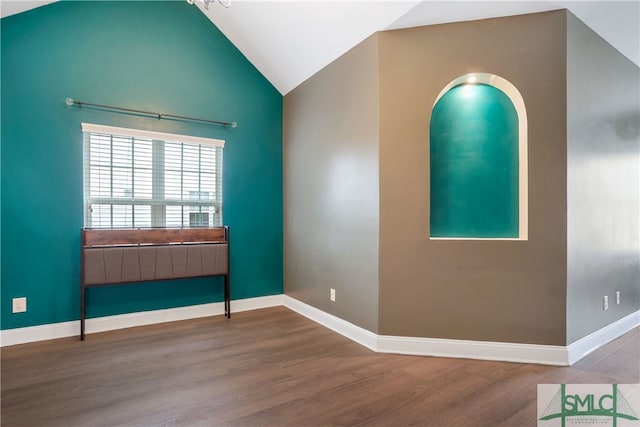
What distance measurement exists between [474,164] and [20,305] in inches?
156

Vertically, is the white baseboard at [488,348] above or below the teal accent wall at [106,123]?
below

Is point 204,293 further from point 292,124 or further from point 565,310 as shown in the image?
point 565,310

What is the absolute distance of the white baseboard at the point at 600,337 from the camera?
94.5 inches

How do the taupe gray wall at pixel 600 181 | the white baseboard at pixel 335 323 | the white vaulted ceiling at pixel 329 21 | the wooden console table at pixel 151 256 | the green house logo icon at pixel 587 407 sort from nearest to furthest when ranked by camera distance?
the green house logo icon at pixel 587 407, the white vaulted ceiling at pixel 329 21, the taupe gray wall at pixel 600 181, the white baseboard at pixel 335 323, the wooden console table at pixel 151 256

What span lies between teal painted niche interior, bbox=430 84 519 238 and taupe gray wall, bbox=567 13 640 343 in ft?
1.25

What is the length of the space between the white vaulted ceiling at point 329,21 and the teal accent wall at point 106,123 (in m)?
0.20

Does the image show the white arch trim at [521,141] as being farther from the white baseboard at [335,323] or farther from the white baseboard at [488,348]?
the white baseboard at [335,323]

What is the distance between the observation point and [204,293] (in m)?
3.56

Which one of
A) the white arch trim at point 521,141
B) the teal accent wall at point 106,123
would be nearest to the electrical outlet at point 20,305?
the teal accent wall at point 106,123

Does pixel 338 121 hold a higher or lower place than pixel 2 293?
higher

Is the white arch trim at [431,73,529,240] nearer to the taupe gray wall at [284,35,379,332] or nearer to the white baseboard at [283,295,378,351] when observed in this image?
the taupe gray wall at [284,35,379,332]

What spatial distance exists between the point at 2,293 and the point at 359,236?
119 inches

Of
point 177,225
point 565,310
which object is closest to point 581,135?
point 565,310

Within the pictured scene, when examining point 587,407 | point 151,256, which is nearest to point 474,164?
point 587,407
